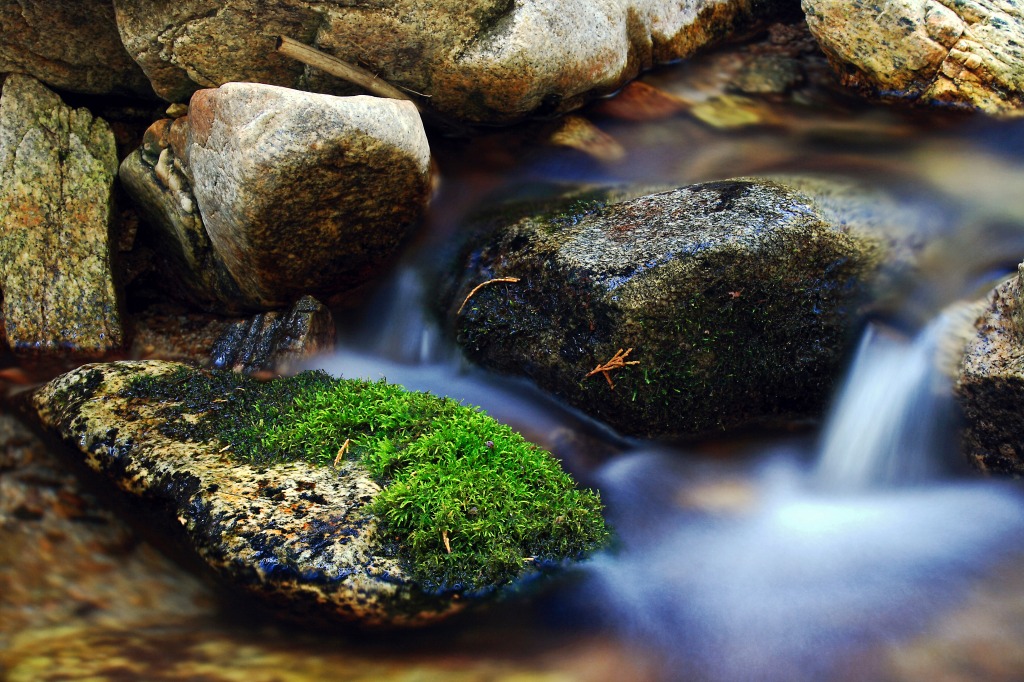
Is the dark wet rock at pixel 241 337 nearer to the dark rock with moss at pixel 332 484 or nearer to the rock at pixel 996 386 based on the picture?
the dark rock with moss at pixel 332 484

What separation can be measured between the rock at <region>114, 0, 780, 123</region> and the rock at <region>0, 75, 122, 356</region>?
89 cm

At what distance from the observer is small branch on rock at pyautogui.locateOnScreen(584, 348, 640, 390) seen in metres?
4.50

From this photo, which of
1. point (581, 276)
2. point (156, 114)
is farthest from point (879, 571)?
point (156, 114)

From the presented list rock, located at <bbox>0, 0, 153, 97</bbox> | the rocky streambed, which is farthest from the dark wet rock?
rock, located at <bbox>0, 0, 153, 97</bbox>

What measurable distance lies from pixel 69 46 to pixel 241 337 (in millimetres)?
2533

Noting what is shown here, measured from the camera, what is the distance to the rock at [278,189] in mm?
4441

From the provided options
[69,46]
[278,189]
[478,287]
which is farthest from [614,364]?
[69,46]

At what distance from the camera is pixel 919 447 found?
4371 mm

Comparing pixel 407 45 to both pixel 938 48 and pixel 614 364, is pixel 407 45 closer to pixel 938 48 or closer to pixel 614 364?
pixel 614 364

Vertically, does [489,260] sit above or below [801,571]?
above

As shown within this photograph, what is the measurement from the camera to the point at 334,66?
5.41m

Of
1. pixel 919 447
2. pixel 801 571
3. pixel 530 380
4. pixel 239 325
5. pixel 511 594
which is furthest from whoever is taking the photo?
pixel 239 325

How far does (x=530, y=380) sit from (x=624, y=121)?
8.12 feet

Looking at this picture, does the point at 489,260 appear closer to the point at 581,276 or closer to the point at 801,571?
the point at 581,276
